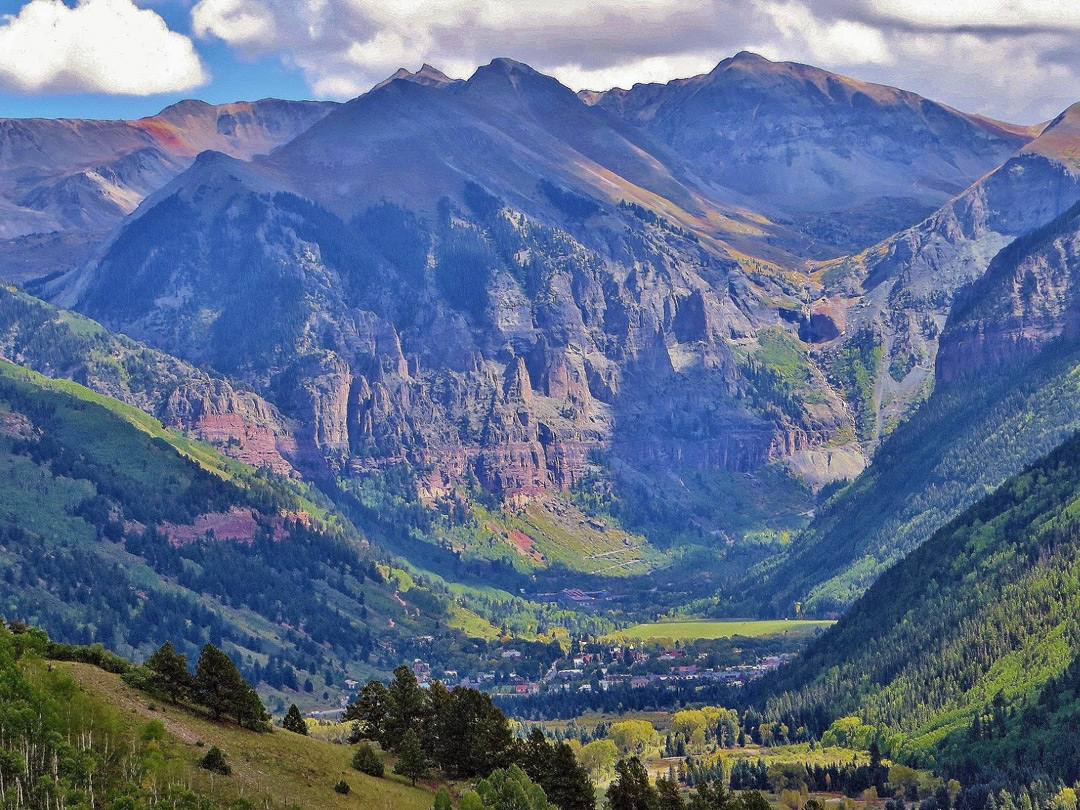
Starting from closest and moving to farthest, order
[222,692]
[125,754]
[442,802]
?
1. [125,754]
2. [442,802]
3. [222,692]

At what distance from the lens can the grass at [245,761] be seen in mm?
179250

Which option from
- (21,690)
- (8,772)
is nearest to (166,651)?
(21,690)

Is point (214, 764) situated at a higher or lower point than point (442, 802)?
lower

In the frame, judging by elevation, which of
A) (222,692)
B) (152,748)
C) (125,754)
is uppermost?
(222,692)

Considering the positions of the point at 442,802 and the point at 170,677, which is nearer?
the point at 442,802

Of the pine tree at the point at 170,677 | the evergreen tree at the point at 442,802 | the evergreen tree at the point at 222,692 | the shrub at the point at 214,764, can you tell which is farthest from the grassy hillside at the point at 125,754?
the evergreen tree at the point at 442,802

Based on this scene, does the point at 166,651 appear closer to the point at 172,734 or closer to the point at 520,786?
the point at 172,734

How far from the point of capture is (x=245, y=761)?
186625mm

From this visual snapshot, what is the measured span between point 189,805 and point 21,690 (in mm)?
20390

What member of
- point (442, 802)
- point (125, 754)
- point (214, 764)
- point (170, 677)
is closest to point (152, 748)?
point (125, 754)

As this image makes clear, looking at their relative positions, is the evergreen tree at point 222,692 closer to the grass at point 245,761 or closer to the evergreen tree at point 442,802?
the grass at point 245,761

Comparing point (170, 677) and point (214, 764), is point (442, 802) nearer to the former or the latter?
point (214, 764)

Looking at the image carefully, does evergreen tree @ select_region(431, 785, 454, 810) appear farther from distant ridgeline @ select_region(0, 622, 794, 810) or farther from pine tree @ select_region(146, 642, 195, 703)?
pine tree @ select_region(146, 642, 195, 703)

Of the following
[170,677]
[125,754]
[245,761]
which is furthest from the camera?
[170,677]
